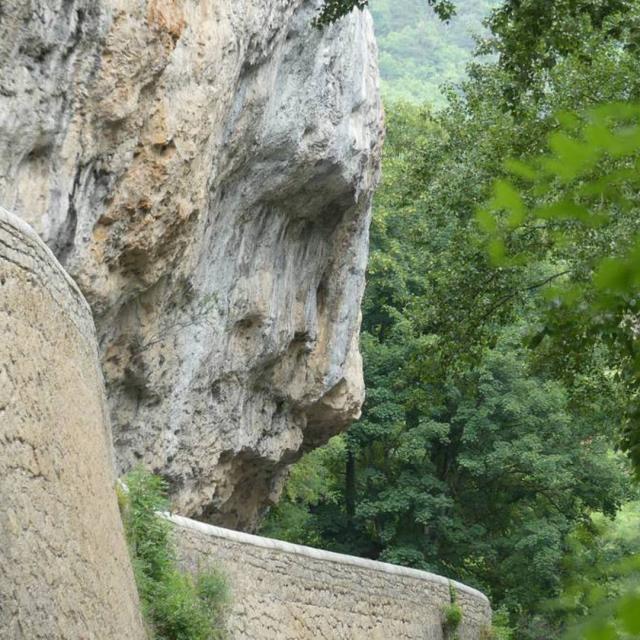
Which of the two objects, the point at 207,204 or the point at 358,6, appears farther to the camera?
the point at 207,204

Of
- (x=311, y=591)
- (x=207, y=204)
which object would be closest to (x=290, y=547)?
(x=311, y=591)

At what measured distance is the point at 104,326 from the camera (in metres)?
13.8

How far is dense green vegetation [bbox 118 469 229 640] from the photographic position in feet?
29.1

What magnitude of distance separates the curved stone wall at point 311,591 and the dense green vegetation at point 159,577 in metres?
0.38

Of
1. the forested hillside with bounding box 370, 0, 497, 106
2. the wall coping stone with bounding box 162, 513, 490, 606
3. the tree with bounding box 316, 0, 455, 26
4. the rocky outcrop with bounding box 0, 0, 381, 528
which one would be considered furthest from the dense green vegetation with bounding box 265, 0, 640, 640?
the forested hillside with bounding box 370, 0, 497, 106

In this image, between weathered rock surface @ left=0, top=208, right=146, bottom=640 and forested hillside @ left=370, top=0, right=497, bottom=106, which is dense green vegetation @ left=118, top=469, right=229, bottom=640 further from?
forested hillside @ left=370, top=0, right=497, bottom=106

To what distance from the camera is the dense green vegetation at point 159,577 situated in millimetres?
8859

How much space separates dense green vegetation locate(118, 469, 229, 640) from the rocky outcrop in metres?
2.77

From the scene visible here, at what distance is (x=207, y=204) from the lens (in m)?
14.5

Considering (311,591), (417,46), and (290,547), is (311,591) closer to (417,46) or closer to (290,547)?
(290,547)

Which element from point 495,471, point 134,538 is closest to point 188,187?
point 134,538

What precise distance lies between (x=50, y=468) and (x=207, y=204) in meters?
9.27

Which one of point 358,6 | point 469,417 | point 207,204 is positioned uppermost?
point 358,6

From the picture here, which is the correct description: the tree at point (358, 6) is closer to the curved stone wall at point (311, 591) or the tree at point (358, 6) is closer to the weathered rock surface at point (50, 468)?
the curved stone wall at point (311, 591)
